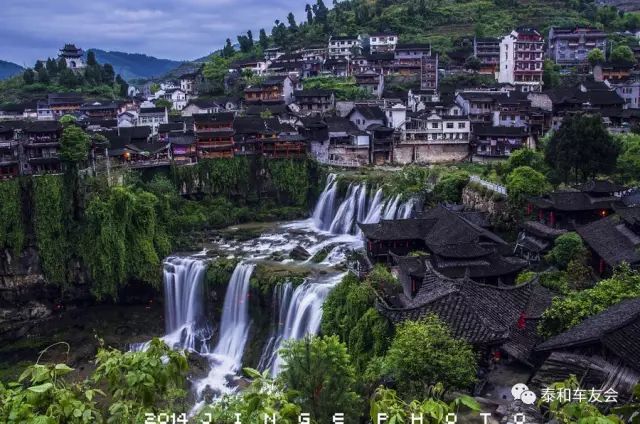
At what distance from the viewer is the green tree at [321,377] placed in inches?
676

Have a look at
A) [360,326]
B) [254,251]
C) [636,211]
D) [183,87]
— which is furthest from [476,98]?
[183,87]

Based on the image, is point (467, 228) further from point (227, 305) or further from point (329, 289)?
point (227, 305)

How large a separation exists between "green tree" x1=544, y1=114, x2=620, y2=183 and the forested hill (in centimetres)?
5939

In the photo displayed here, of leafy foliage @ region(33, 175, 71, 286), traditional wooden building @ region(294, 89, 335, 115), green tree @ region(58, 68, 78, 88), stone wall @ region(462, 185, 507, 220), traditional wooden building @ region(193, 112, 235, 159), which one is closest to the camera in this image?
stone wall @ region(462, 185, 507, 220)

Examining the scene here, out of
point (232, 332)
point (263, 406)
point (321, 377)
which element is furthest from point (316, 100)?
point (263, 406)

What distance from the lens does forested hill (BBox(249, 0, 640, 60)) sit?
102 metres

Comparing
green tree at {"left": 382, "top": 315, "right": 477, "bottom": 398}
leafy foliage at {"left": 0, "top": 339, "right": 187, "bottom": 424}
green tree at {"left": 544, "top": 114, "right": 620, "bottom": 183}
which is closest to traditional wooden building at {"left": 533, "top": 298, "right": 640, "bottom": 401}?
green tree at {"left": 382, "top": 315, "right": 477, "bottom": 398}

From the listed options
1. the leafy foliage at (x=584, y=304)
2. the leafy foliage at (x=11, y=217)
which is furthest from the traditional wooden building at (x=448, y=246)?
the leafy foliage at (x=11, y=217)

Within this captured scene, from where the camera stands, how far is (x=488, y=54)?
87.4 metres

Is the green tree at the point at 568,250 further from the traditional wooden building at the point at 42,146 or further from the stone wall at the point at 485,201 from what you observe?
the traditional wooden building at the point at 42,146

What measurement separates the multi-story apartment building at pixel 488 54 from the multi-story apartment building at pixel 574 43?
9.51 metres

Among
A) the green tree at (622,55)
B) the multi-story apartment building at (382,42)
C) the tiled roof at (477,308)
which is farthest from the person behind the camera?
the multi-story apartment building at (382,42)

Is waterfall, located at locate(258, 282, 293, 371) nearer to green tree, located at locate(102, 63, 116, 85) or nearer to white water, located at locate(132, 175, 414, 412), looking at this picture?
white water, located at locate(132, 175, 414, 412)

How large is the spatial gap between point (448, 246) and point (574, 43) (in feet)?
237
